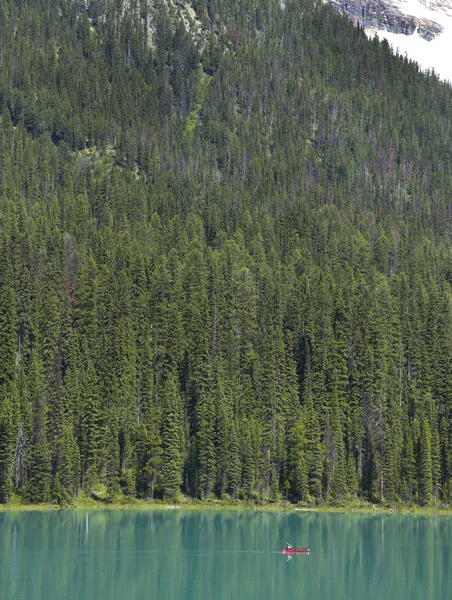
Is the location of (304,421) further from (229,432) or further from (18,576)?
(18,576)

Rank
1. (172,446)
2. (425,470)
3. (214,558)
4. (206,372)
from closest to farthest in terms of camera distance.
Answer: (214,558)
(172,446)
(425,470)
(206,372)

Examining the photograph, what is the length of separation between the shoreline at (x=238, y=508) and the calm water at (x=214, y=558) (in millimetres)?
3917

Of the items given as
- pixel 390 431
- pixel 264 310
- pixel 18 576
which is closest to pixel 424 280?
pixel 264 310

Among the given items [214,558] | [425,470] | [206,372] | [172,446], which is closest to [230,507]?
[172,446]

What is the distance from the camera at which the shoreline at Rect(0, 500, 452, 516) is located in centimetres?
12800

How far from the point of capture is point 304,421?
480 ft

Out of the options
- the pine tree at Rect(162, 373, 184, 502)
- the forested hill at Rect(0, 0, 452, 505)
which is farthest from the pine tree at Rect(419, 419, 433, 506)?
the pine tree at Rect(162, 373, 184, 502)

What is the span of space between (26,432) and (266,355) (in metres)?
41.8

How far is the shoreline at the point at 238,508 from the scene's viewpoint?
420 ft

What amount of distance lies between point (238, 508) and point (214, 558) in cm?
4238

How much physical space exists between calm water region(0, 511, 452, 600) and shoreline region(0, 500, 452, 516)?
3917mm

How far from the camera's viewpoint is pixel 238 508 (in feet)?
448

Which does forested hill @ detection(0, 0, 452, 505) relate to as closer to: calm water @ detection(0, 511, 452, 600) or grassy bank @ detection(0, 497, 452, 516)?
grassy bank @ detection(0, 497, 452, 516)

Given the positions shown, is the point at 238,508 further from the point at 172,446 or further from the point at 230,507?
the point at 172,446
